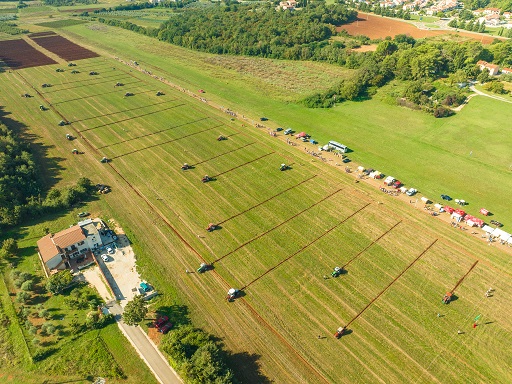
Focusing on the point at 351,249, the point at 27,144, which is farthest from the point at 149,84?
the point at 351,249

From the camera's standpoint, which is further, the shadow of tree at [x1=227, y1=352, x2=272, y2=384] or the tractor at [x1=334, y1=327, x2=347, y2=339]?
the tractor at [x1=334, y1=327, x2=347, y2=339]

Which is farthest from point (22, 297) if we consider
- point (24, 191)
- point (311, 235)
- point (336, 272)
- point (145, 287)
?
point (336, 272)

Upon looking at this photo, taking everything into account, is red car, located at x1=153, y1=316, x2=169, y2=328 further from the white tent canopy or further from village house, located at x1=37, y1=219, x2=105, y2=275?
the white tent canopy

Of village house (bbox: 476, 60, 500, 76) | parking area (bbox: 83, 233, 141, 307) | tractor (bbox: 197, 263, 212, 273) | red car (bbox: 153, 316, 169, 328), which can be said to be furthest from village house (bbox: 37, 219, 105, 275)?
village house (bbox: 476, 60, 500, 76)

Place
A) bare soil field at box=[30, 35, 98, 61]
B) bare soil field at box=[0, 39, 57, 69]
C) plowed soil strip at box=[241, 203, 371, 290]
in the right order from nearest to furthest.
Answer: plowed soil strip at box=[241, 203, 371, 290] < bare soil field at box=[0, 39, 57, 69] < bare soil field at box=[30, 35, 98, 61]

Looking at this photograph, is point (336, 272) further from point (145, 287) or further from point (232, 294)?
point (145, 287)

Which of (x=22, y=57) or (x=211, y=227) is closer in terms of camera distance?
(x=211, y=227)
